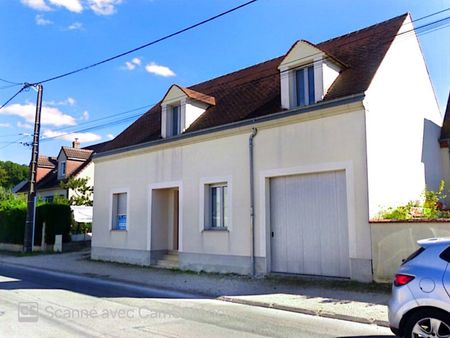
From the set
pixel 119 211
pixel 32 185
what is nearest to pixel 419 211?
pixel 119 211

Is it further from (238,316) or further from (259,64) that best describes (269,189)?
(259,64)

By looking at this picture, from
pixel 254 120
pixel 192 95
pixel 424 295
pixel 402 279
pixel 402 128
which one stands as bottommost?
pixel 424 295

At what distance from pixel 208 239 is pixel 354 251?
5008 mm

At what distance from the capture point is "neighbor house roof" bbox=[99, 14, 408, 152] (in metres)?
11.9

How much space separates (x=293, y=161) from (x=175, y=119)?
608 centimetres

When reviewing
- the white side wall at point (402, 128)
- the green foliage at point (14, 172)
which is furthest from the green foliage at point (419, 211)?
the green foliage at point (14, 172)

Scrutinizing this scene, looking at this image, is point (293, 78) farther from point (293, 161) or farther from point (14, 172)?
point (14, 172)

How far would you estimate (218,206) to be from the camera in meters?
14.1

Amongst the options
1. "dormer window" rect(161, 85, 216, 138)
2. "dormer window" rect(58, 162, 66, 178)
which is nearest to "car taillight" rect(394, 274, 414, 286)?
"dormer window" rect(161, 85, 216, 138)

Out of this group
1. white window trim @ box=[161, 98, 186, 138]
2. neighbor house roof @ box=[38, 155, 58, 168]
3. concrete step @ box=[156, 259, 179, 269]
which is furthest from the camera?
neighbor house roof @ box=[38, 155, 58, 168]

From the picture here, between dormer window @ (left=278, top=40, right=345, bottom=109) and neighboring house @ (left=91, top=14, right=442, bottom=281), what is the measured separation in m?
0.03

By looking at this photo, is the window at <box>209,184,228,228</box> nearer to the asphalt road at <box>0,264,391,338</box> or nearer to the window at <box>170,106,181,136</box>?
the window at <box>170,106,181,136</box>

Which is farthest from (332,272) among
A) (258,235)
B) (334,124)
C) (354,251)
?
(334,124)

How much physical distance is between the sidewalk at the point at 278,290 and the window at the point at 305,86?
5072 millimetres
